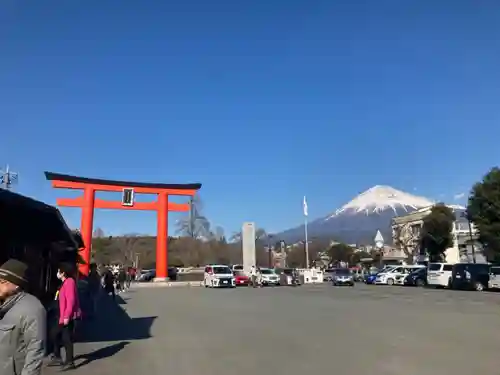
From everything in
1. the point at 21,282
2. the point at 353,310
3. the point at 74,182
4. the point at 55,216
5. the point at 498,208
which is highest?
the point at 74,182

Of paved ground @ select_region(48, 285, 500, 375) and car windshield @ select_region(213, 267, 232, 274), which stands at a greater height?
car windshield @ select_region(213, 267, 232, 274)

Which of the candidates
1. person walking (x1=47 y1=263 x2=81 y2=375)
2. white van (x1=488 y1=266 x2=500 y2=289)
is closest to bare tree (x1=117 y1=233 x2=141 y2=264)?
white van (x1=488 y1=266 x2=500 y2=289)

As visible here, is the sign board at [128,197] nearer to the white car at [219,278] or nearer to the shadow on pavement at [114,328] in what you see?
the white car at [219,278]

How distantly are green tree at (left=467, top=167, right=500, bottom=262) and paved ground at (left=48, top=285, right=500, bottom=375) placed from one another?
28.9 metres

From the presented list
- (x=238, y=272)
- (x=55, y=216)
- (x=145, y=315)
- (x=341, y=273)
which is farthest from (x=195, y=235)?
(x=55, y=216)

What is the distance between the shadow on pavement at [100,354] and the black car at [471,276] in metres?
31.6

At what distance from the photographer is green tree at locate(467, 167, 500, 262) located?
44.0m

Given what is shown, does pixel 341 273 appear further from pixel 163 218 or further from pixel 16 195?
pixel 16 195

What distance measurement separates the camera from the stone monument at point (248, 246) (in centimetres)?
5400

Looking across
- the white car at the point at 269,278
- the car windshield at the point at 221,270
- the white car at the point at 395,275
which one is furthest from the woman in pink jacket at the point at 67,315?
the white car at the point at 395,275

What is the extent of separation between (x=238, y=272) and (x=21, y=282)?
45385 millimetres

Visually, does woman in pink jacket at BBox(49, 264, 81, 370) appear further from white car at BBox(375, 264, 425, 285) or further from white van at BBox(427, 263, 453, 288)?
white car at BBox(375, 264, 425, 285)

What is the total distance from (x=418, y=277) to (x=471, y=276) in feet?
23.6

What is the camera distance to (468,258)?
72.7m
